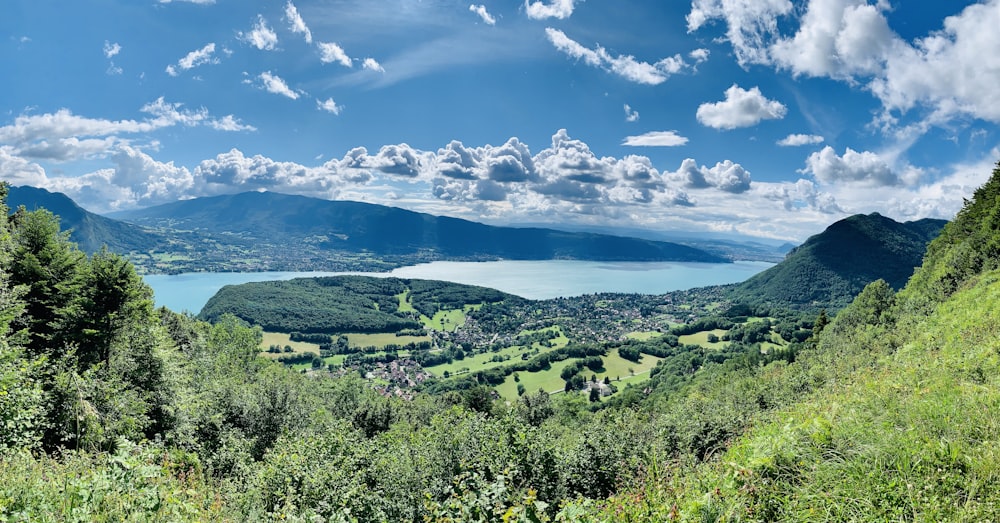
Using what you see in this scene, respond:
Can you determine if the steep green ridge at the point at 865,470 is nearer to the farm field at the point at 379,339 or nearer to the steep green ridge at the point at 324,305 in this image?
the farm field at the point at 379,339

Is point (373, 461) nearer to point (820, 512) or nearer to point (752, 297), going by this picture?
point (820, 512)

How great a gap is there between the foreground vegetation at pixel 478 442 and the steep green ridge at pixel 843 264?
136722 millimetres

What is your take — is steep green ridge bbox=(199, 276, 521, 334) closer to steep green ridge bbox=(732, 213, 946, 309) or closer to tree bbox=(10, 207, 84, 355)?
steep green ridge bbox=(732, 213, 946, 309)

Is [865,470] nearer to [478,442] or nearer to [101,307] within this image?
[478,442]

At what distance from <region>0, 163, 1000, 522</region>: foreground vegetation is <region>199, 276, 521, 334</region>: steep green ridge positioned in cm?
11372

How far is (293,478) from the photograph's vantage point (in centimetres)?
1125

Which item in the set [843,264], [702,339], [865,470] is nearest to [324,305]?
[702,339]

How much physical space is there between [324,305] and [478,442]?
161 m

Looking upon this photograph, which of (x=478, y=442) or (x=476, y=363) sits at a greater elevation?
(x=478, y=442)

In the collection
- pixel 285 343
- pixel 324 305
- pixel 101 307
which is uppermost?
pixel 101 307

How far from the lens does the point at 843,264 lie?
509ft

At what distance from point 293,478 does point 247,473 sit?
4.23 meters

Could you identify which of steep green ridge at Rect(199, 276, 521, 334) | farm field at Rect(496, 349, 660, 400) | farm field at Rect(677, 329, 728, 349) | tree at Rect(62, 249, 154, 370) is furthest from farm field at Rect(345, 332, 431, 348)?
tree at Rect(62, 249, 154, 370)

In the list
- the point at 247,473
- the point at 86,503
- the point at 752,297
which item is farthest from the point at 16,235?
the point at 752,297
